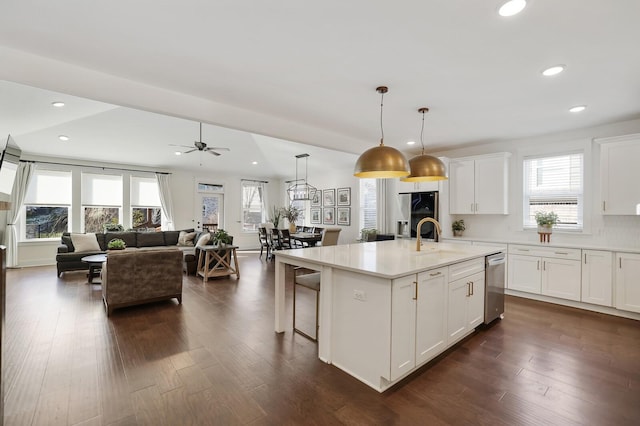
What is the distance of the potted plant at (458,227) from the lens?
5.36 m

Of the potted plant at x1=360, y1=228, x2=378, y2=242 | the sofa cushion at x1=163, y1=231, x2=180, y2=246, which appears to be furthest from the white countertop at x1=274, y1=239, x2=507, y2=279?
the sofa cushion at x1=163, y1=231, x2=180, y2=246

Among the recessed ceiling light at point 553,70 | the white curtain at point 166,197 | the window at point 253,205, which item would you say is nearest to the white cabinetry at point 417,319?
the recessed ceiling light at point 553,70

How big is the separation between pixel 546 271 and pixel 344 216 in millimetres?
4965

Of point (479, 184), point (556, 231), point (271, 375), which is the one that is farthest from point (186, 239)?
point (556, 231)

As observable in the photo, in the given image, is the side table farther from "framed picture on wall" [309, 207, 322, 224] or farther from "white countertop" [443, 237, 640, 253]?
"white countertop" [443, 237, 640, 253]

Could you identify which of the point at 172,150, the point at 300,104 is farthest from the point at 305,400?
the point at 172,150

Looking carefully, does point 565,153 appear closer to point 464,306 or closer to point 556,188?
point 556,188

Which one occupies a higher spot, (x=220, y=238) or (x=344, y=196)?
(x=344, y=196)

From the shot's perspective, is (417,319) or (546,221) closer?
(417,319)

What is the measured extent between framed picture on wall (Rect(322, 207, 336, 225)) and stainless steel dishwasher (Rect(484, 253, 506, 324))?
5.49 meters

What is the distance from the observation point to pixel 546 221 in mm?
4387

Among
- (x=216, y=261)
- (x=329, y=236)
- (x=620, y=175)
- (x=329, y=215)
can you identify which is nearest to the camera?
(x=620, y=175)

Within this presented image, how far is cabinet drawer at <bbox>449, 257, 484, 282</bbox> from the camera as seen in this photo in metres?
2.71

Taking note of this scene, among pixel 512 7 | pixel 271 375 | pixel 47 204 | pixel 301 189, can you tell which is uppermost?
pixel 512 7
